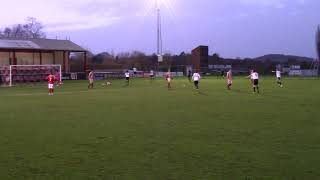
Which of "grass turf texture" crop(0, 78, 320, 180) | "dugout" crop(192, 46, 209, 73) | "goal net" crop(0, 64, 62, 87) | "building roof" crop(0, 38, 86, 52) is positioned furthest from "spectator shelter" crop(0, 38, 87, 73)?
"grass turf texture" crop(0, 78, 320, 180)

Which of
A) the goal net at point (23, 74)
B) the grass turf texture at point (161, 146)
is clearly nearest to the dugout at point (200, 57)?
the goal net at point (23, 74)

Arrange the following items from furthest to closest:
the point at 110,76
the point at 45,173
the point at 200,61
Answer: the point at 200,61, the point at 110,76, the point at 45,173

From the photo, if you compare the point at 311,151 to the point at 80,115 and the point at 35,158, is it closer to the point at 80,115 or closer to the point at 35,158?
the point at 35,158

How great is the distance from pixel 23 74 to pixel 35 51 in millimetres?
12651

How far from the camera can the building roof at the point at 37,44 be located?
69.4 meters

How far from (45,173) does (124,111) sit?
42.5ft

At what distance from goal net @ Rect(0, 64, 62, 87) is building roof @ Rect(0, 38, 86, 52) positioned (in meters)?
7.26

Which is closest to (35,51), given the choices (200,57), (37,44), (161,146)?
(37,44)

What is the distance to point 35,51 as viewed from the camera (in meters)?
73.3

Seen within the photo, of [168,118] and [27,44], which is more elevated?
[27,44]

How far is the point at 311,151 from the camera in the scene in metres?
11.1

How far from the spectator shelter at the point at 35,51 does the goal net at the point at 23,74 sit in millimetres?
7571

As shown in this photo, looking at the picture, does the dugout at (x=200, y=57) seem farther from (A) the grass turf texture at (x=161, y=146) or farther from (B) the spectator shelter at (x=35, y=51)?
(A) the grass turf texture at (x=161, y=146)

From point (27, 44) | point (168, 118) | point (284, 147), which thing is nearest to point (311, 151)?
point (284, 147)
